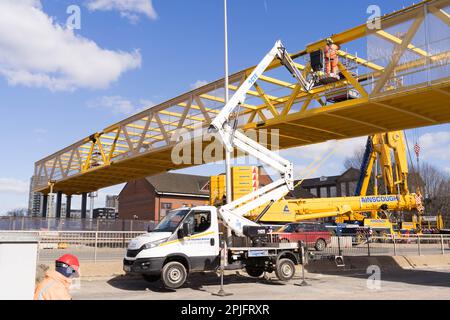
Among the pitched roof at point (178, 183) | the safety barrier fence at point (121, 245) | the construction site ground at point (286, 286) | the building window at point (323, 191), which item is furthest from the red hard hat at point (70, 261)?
the building window at point (323, 191)

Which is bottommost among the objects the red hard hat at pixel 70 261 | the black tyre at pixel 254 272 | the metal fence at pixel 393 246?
the black tyre at pixel 254 272

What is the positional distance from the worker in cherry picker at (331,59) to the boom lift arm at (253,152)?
1.06 metres

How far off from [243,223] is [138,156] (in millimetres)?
12776

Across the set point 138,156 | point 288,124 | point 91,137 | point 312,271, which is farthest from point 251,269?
point 91,137

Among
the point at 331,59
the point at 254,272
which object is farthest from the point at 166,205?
the point at 331,59

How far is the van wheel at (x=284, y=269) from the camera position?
15.1m

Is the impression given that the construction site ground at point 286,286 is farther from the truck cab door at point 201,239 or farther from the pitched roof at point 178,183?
the pitched roof at point 178,183

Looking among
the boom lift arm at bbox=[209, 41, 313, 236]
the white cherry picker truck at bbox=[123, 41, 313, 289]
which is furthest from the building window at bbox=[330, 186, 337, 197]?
the white cherry picker truck at bbox=[123, 41, 313, 289]

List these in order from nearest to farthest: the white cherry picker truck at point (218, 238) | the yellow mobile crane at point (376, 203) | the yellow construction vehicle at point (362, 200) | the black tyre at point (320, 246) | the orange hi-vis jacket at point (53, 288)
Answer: the orange hi-vis jacket at point (53, 288) → the white cherry picker truck at point (218, 238) → the black tyre at point (320, 246) → the yellow construction vehicle at point (362, 200) → the yellow mobile crane at point (376, 203)

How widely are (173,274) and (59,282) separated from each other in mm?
9617

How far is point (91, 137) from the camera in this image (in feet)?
102

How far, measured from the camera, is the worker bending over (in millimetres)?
3951

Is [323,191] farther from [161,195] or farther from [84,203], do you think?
[84,203]
